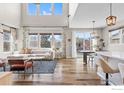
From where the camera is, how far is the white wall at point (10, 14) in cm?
1117

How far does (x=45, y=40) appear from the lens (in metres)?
16.6

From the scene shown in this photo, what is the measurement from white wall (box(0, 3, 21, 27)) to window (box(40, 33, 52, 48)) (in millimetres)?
2549

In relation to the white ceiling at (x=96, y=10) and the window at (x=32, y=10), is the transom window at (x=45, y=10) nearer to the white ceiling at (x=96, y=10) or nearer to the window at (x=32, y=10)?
the window at (x=32, y=10)

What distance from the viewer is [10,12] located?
1262 cm

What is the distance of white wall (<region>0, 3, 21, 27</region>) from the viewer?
1117cm

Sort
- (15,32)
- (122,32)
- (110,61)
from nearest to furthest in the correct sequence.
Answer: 1. (110,61)
2. (122,32)
3. (15,32)

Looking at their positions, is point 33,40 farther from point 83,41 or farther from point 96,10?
point 96,10

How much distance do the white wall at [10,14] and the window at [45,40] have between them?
8.36 ft

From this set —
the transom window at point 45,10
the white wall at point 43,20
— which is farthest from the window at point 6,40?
the transom window at point 45,10

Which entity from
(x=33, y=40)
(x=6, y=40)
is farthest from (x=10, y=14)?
(x=33, y=40)

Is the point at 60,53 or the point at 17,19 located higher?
the point at 17,19

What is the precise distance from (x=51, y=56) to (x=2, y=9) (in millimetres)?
4759
